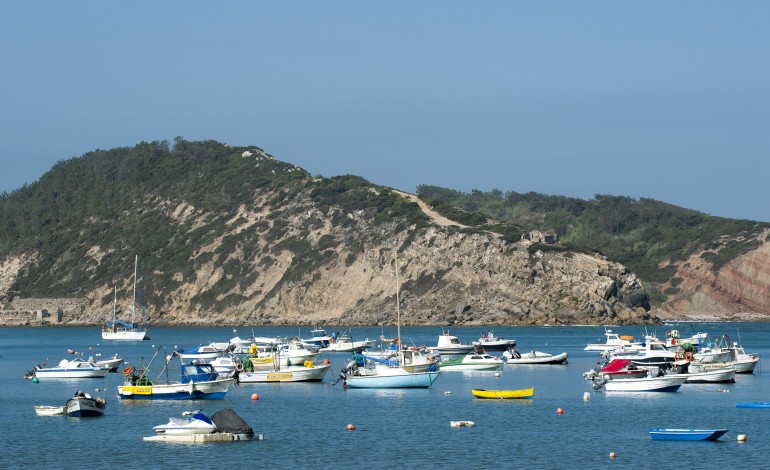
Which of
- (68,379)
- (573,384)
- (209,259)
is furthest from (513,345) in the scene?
(209,259)

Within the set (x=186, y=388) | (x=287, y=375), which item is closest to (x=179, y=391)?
(x=186, y=388)

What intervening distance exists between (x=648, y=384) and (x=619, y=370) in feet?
22.4

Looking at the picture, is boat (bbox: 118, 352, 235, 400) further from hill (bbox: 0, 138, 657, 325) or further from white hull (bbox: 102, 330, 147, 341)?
hill (bbox: 0, 138, 657, 325)

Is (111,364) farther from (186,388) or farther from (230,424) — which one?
(230,424)

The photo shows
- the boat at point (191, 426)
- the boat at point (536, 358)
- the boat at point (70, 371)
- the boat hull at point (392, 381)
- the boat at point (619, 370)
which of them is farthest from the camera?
the boat at point (536, 358)

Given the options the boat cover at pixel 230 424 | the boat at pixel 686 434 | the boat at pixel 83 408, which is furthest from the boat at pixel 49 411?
the boat at pixel 686 434

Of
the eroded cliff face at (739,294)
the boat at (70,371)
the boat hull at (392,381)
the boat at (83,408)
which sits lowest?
the boat at (83,408)

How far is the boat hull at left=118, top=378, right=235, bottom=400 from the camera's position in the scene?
64.1 m

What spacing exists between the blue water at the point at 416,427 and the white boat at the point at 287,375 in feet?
1.82

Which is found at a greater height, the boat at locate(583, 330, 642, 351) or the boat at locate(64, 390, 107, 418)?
the boat at locate(583, 330, 642, 351)

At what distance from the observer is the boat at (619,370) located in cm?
7225

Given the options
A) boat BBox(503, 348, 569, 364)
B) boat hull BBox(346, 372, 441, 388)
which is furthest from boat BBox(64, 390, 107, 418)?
boat BBox(503, 348, 569, 364)

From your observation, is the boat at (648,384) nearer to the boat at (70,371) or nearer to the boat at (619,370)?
the boat at (619,370)

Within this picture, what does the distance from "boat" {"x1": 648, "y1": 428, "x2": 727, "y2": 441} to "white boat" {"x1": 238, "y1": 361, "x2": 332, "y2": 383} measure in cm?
3253
